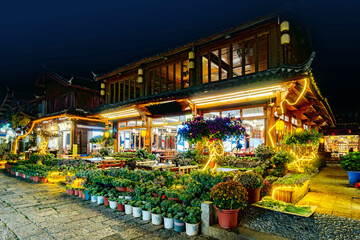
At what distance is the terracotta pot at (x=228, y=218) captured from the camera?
3560 mm

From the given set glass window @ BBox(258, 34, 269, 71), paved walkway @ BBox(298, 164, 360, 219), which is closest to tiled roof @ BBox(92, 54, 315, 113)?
glass window @ BBox(258, 34, 269, 71)

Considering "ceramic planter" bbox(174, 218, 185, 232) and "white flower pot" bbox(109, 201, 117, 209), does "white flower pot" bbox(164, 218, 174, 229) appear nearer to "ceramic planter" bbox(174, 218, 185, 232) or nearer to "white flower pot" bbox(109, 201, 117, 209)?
"ceramic planter" bbox(174, 218, 185, 232)

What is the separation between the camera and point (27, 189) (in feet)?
24.3

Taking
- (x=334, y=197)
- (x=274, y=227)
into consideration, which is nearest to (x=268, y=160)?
(x=334, y=197)

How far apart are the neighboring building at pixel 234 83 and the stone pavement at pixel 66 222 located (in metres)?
3.19

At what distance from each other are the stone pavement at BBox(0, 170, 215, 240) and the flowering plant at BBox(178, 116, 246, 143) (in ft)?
7.27

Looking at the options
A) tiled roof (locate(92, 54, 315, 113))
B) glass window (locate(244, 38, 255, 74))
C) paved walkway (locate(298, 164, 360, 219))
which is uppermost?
glass window (locate(244, 38, 255, 74))

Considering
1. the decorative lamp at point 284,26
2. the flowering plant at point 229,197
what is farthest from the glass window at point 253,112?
the flowering plant at point 229,197

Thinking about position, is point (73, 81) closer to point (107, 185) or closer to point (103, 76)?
point (103, 76)

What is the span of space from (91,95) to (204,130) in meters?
18.4

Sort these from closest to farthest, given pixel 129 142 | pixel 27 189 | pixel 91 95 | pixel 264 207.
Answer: pixel 264 207, pixel 27 189, pixel 129 142, pixel 91 95

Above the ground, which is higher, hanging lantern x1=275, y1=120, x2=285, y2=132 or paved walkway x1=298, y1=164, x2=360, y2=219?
hanging lantern x1=275, y1=120, x2=285, y2=132

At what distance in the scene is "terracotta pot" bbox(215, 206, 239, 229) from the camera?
11.7 ft

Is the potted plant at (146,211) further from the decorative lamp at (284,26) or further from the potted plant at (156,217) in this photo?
the decorative lamp at (284,26)
